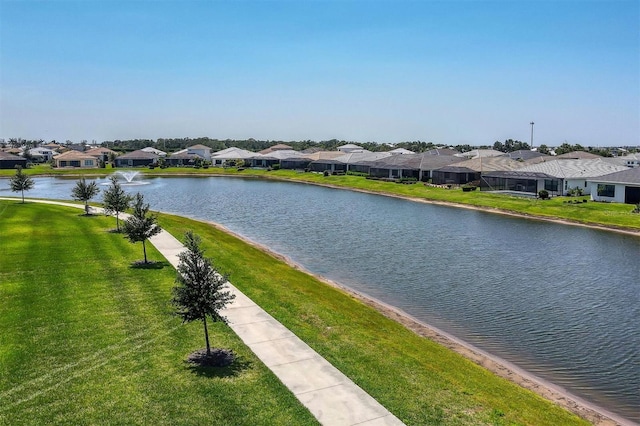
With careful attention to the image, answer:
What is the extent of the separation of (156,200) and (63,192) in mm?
17404

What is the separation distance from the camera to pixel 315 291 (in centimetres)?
2723

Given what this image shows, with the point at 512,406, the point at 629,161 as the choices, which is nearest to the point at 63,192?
the point at 512,406

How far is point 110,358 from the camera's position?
16.4 metres

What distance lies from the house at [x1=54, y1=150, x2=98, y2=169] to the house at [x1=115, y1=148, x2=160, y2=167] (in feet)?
21.3

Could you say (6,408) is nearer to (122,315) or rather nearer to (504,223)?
(122,315)

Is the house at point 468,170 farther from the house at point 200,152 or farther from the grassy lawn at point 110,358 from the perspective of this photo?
the house at point 200,152

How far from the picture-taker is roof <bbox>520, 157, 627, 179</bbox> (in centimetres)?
7294

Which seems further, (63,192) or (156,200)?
(63,192)

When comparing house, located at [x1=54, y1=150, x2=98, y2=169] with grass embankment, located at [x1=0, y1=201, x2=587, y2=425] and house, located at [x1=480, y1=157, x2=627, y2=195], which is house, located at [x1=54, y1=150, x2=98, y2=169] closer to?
house, located at [x1=480, y1=157, x2=627, y2=195]

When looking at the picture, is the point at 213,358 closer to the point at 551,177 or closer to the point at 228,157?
the point at 551,177

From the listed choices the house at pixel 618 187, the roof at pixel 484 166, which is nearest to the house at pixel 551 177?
the house at pixel 618 187

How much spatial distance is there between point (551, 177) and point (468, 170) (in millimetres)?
17803

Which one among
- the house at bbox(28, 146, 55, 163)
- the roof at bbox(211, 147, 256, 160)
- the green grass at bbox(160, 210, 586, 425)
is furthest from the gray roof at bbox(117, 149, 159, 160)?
the green grass at bbox(160, 210, 586, 425)

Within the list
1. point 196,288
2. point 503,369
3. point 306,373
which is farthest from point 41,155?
point 503,369
